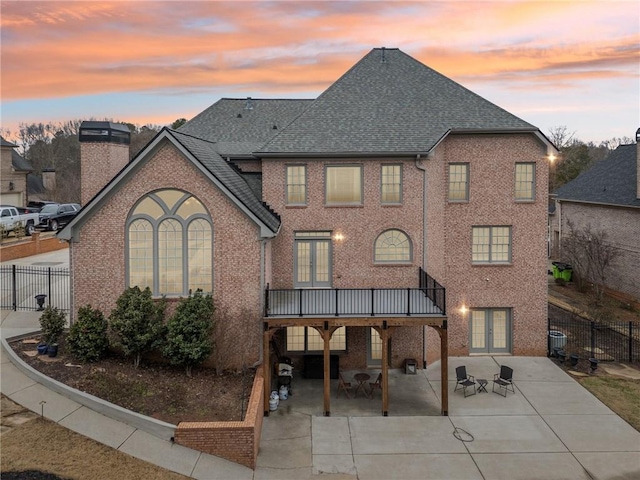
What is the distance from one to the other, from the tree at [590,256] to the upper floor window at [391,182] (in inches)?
702

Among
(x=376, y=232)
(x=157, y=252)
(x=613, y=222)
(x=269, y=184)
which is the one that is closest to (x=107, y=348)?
(x=157, y=252)

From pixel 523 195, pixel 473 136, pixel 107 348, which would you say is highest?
pixel 473 136

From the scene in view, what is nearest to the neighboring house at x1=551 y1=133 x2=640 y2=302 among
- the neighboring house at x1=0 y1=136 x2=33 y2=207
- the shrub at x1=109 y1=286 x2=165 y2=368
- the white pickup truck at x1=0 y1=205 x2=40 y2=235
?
the shrub at x1=109 y1=286 x2=165 y2=368

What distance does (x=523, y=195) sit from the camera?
21.6 metres

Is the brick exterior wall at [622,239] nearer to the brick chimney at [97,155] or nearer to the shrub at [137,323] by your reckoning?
the shrub at [137,323]

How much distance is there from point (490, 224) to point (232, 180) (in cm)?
1102

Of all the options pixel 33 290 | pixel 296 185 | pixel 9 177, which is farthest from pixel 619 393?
pixel 9 177

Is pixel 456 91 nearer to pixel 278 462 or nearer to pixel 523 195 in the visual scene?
pixel 523 195

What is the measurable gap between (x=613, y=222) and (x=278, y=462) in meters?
29.8

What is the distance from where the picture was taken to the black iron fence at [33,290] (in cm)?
2333

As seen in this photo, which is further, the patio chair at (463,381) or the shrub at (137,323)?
the patio chair at (463,381)

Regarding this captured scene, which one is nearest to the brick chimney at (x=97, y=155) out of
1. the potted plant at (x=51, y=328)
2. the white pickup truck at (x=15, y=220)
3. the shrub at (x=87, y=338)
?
the potted plant at (x=51, y=328)

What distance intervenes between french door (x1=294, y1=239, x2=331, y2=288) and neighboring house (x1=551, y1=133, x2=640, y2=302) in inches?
861

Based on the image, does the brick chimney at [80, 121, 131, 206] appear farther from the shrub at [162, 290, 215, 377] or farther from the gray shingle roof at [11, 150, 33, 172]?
the gray shingle roof at [11, 150, 33, 172]
